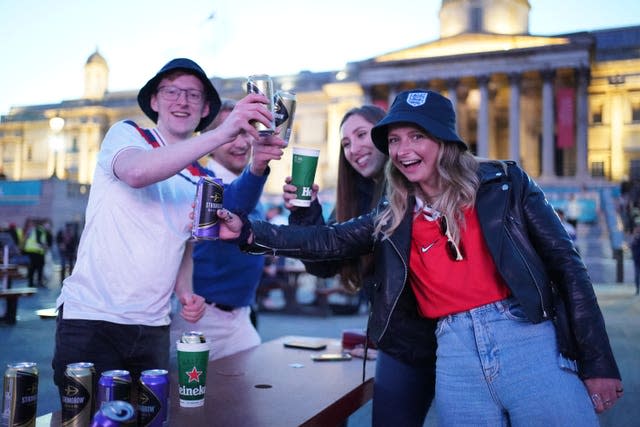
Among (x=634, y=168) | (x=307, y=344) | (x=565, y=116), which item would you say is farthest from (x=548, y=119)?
(x=307, y=344)

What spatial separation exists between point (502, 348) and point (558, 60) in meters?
36.0

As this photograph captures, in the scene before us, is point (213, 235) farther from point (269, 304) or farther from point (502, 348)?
point (269, 304)

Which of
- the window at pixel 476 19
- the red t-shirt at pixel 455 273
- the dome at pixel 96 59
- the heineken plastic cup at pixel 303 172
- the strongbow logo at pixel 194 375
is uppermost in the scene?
the dome at pixel 96 59

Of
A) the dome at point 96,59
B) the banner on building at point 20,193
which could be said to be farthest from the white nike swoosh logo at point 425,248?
the dome at point 96,59

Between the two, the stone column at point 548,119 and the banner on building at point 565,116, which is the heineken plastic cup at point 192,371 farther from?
the banner on building at point 565,116

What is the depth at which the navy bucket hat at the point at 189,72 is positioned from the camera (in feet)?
8.59

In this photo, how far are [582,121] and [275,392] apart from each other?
36.8 meters

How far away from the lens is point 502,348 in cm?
207

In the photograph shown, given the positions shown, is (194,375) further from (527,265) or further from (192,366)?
(527,265)

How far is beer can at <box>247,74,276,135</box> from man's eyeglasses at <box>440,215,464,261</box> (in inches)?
29.5

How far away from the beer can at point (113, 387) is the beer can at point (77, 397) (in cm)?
4

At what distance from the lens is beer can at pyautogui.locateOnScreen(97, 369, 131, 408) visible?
170 centimetres

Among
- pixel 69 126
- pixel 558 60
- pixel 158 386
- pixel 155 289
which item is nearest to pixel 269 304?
pixel 155 289

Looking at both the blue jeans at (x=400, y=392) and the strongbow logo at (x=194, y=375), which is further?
the blue jeans at (x=400, y=392)
